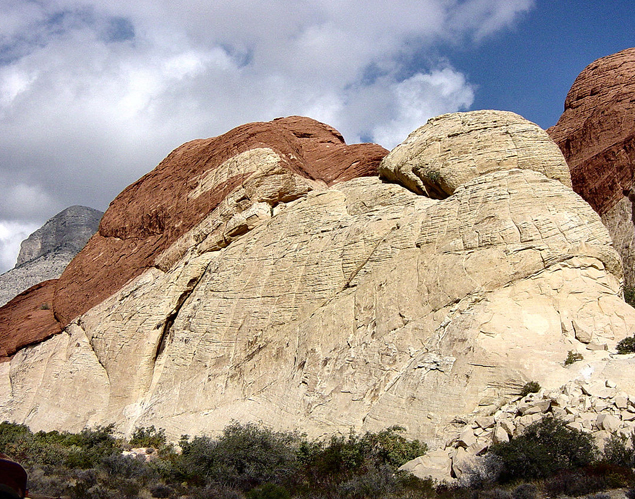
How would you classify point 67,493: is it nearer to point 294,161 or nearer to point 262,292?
point 262,292

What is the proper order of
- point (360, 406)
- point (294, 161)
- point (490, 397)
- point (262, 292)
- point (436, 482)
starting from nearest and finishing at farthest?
point (436, 482) → point (490, 397) → point (360, 406) → point (262, 292) → point (294, 161)

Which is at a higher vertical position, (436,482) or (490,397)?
(490,397)

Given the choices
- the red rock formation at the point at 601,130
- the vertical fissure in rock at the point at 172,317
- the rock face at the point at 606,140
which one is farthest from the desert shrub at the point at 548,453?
the red rock formation at the point at 601,130

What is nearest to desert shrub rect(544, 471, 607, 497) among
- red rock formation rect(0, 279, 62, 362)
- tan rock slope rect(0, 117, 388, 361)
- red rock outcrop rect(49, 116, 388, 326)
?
tan rock slope rect(0, 117, 388, 361)

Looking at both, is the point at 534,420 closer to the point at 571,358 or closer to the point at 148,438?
the point at 571,358

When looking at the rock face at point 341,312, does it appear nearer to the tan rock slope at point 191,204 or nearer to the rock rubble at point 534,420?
the tan rock slope at point 191,204

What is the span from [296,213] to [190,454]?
30.4 ft

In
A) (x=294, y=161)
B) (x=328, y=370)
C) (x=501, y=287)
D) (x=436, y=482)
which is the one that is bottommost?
(x=436, y=482)

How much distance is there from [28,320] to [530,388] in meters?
21.7

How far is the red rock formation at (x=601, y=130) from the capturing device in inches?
1144

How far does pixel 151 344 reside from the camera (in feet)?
65.3

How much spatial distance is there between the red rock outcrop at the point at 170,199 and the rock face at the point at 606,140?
1203cm

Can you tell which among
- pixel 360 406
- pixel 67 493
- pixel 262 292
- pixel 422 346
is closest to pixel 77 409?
pixel 262 292

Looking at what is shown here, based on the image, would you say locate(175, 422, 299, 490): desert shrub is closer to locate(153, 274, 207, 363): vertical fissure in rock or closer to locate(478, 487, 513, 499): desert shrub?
locate(478, 487, 513, 499): desert shrub
